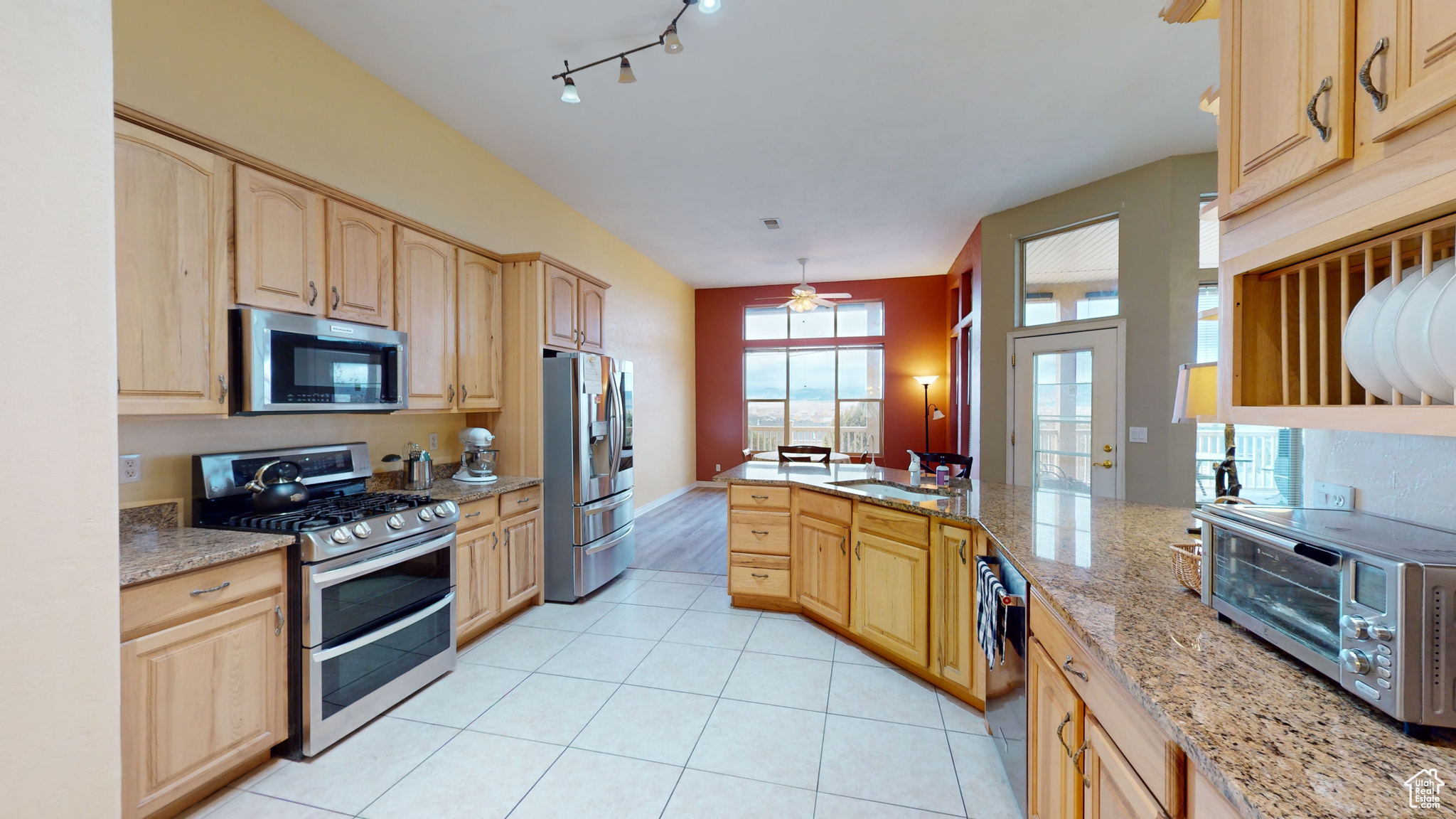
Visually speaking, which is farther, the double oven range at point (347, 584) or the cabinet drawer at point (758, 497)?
the cabinet drawer at point (758, 497)

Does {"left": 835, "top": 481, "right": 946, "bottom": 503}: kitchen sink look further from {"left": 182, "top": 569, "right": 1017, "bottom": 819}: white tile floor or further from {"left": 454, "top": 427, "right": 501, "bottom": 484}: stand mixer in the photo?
{"left": 454, "top": 427, "right": 501, "bottom": 484}: stand mixer

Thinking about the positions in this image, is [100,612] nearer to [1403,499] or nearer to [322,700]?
[322,700]

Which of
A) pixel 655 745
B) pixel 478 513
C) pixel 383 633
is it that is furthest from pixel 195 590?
pixel 655 745

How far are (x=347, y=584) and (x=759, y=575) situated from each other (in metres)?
2.22

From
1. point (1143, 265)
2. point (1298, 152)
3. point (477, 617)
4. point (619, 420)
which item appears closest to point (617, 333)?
point (619, 420)

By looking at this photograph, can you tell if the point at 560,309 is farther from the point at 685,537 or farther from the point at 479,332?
the point at 685,537

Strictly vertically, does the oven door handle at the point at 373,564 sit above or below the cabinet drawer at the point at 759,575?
above

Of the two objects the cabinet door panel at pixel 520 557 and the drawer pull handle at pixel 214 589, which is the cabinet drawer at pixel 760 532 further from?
the drawer pull handle at pixel 214 589

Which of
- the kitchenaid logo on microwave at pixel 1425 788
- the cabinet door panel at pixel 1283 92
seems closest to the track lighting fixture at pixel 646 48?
the cabinet door panel at pixel 1283 92

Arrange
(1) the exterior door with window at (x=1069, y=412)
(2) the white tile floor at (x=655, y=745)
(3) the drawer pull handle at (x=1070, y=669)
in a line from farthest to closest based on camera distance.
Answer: (1) the exterior door with window at (x=1069, y=412) → (2) the white tile floor at (x=655, y=745) → (3) the drawer pull handle at (x=1070, y=669)

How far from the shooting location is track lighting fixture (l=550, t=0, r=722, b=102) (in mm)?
2326

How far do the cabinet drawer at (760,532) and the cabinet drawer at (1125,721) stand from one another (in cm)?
207

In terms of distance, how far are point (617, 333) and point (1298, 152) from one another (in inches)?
213

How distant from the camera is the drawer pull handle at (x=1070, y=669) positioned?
3.99ft
